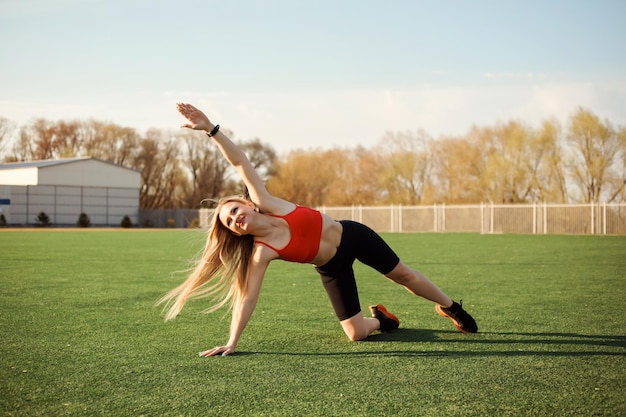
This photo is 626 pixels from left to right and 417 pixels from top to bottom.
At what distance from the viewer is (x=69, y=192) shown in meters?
57.7

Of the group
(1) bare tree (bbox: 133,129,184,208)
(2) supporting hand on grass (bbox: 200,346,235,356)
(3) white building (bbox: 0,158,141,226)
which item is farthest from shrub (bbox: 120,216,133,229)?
(2) supporting hand on grass (bbox: 200,346,235,356)

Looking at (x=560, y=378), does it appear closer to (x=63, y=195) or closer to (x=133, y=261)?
(x=133, y=261)

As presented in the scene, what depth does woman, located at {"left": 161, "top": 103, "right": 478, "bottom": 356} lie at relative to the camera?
5.09 m

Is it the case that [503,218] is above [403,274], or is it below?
above

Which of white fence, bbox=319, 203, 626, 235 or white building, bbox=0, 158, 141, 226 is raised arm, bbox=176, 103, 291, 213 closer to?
white fence, bbox=319, 203, 626, 235

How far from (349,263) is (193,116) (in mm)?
1872

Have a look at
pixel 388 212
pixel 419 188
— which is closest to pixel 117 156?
pixel 419 188

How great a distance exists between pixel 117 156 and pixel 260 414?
77695 millimetres

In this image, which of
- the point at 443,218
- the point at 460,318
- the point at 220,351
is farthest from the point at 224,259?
the point at 443,218

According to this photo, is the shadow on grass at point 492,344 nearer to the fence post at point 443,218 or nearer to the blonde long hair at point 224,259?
the blonde long hair at point 224,259

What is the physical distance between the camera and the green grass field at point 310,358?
365 centimetres

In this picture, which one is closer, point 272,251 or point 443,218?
point 272,251

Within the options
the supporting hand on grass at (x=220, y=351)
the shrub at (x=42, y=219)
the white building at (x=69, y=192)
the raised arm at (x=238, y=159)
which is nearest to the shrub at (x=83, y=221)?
the white building at (x=69, y=192)

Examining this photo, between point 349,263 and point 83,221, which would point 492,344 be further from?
point 83,221
